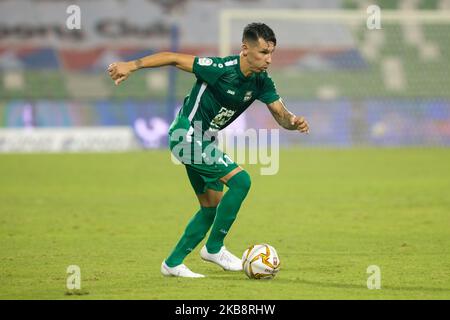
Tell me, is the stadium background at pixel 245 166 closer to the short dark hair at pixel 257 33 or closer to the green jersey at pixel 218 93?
the green jersey at pixel 218 93

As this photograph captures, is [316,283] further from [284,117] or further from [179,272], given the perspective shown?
[284,117]

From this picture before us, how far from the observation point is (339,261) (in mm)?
9289

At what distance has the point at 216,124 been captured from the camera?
8492 mm

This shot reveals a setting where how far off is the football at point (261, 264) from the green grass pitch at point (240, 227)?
0.32ft

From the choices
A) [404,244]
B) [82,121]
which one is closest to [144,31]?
[82,121]

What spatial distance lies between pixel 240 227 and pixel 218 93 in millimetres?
4159

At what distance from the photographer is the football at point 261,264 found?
26.5ft

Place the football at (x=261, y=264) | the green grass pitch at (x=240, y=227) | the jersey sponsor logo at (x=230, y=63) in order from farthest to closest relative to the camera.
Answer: the jersey sponsor logo at (x=230, y=63)
the football at (x=261, y=264)
the green grass pitch at (x=240, y=227)

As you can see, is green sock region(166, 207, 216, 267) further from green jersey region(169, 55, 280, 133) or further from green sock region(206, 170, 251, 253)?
green jersey region(169, 55, 280, 133)

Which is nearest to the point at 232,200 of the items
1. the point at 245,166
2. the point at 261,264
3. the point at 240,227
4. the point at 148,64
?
the point at 261,264

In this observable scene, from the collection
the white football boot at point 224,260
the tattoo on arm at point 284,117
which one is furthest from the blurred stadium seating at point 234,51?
the white football boot at point 224,260

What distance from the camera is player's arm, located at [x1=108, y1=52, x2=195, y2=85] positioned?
25.0 feet

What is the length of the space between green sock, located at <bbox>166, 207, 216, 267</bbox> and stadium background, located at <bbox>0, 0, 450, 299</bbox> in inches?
11.6

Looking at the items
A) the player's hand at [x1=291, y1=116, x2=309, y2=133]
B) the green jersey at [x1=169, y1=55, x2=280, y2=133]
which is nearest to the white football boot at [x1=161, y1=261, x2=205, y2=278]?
the green jersey at [x1=169, y1=55, x2=280, y2=133]
